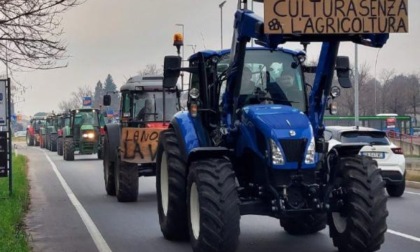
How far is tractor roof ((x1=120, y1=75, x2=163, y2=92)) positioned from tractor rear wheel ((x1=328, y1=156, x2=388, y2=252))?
10116 millimetres

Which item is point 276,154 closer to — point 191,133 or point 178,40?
point 191,133

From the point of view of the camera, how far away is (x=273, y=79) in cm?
962

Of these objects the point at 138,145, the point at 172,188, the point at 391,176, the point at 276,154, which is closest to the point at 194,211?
the point at 172,188

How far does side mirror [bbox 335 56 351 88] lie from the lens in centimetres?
997

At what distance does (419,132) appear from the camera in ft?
222

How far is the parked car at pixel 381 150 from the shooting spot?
16.8m

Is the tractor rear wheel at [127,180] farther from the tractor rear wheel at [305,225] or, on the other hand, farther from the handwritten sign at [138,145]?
the tractor rear wheel at [305,225]

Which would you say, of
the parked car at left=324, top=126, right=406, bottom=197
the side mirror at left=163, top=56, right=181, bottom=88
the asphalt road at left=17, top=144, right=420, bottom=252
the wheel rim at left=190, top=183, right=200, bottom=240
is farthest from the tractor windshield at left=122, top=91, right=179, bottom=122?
the wheel rim at left=190, top=183, right=200, bottom=240

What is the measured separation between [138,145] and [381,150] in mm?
5650

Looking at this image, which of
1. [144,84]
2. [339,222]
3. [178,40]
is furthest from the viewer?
[144,84]

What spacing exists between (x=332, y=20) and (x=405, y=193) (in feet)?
36.8

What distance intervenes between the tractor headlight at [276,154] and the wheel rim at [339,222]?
1.05 meters

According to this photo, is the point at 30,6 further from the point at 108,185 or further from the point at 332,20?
the point at 332,20

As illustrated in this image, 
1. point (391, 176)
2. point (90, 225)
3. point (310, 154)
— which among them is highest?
point (310, 154)
